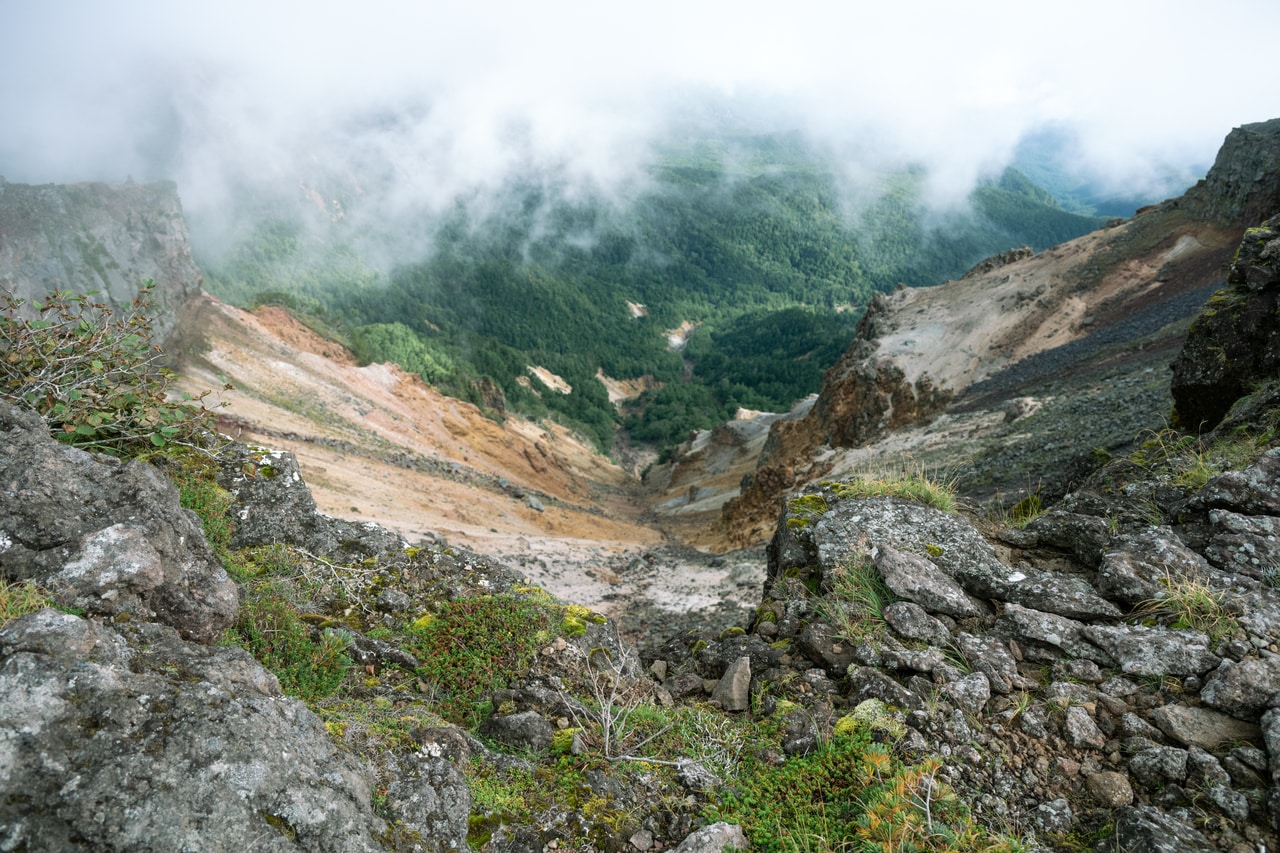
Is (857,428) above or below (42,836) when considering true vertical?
below

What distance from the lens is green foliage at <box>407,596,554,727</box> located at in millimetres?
4676

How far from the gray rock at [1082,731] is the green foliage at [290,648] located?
4435mm

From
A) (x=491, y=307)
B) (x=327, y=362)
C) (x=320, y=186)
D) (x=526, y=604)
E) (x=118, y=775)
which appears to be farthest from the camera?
(x=491, y=307)

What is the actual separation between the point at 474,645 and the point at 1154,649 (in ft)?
15.2

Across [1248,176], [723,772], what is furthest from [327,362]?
[1248,176]

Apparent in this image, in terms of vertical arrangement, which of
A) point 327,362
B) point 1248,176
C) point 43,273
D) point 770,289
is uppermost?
point 43,273

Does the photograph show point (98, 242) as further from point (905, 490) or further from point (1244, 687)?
point (1244, 687)

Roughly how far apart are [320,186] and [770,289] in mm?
126323

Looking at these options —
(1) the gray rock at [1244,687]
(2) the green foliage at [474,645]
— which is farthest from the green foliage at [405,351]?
(1) the gray rock at [1244,687]

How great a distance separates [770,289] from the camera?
198625mm

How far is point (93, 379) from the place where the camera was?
4.54 meters

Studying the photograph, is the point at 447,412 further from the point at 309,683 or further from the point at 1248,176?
the point at 1248,176

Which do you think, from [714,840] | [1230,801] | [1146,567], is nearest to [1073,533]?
[1146,567]

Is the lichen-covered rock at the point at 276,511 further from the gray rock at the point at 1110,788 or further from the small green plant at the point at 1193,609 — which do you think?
the small green plant at the point at 1193,609
